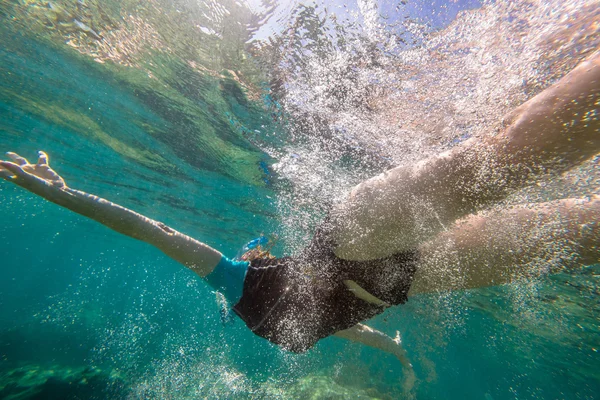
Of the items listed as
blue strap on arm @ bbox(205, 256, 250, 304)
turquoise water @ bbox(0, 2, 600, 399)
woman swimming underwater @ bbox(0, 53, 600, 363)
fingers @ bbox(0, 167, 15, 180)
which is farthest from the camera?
turquoise water @ bbox(0, 2, 600, 399)

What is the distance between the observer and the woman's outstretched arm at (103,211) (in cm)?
335

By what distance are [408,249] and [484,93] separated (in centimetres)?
297

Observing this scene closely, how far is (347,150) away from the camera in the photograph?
7883mm

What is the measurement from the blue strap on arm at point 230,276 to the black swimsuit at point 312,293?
101mm

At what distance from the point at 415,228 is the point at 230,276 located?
2.78 m

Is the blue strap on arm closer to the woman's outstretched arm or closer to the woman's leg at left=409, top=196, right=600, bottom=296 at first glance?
the woman's outstretched arm

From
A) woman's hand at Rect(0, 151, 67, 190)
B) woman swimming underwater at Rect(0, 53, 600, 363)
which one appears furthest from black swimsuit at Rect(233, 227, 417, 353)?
woman's hand at Rect(0, 151, 67, 190)

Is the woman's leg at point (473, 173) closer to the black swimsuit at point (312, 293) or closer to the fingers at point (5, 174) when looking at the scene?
the black swimsuit at point (312, 293)

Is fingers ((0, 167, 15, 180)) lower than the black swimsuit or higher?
higher

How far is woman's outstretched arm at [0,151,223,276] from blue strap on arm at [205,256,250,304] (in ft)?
0.37

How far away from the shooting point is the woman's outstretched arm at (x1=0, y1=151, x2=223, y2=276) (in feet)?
11.0

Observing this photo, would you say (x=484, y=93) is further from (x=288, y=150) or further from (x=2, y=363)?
(x=2, y=363)

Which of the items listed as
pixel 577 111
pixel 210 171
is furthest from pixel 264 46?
pixel 210 171

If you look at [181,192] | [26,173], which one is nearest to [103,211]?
[26,173]
